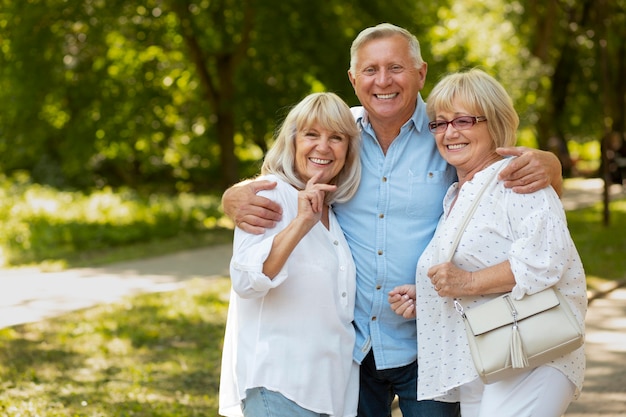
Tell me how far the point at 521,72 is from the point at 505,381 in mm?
18667

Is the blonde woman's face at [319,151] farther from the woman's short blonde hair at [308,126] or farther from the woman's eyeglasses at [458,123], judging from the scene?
the woman's eyeglasses at [458,123]

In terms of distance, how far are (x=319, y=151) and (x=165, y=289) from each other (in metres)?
7.72

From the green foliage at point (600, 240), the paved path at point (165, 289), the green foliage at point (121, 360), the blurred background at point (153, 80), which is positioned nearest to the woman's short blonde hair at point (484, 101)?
the paved path at point (165, 289)

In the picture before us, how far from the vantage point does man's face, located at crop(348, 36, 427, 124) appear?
12.4 ft

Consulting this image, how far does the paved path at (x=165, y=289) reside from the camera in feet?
22.0

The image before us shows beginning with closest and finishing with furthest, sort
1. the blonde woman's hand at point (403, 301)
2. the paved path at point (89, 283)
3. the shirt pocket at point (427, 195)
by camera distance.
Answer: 1. the blonde woman's hand at point (403, 301)
2. the shirt pocket at point (427, 195)
3. the paved path at point (89, 283)

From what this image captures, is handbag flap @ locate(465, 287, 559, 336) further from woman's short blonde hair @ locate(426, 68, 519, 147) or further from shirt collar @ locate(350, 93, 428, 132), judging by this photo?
shirt collar @ locate(350, 93, 428, 132)

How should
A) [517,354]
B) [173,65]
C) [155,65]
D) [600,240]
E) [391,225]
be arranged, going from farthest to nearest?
[173,65] < [155,65] < [600,240] < [391,225] < [517,354]

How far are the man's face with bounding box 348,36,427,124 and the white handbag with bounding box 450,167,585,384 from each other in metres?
0.96

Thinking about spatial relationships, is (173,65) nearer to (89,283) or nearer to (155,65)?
(155,65)

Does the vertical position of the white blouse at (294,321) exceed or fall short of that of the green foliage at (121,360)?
it exceeds it

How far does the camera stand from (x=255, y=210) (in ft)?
Result: 11.1

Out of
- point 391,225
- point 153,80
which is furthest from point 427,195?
point 153,80

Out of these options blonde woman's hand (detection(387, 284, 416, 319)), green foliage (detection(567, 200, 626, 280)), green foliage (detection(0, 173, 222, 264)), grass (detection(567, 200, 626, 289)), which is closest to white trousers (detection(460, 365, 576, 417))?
blonde woman's hand (detection(387, 284, 416, 319))
